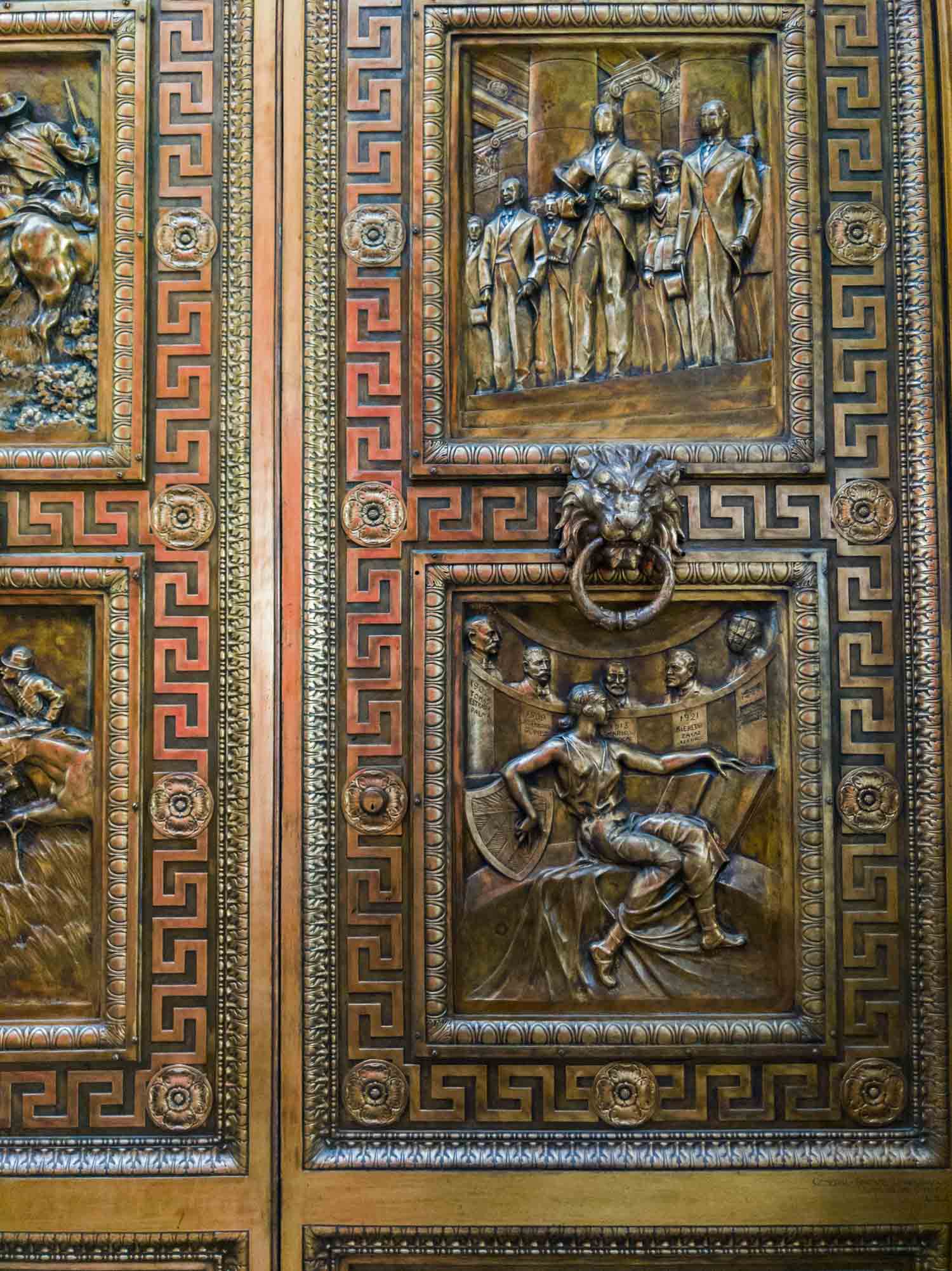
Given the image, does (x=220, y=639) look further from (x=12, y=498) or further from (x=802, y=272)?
(x=802, y=272)

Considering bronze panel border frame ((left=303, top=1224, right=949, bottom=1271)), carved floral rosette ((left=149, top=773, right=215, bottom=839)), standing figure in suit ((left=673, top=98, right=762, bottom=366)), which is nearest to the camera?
bronze panel border frame ((left=303, top=1224, right=949, bottom=1271))

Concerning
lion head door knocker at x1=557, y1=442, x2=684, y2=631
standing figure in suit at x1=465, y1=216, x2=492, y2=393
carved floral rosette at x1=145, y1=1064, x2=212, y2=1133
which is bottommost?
carved floral rosette at x1=145, y1=1064, x2=212, y2=1133

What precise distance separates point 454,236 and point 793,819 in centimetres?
181

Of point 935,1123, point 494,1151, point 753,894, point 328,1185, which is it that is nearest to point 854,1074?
point 935,1123

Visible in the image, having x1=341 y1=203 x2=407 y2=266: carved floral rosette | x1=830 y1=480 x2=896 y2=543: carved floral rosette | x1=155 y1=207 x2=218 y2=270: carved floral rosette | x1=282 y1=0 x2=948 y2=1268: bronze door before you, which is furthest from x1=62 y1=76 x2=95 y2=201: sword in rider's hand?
x1=830 y1=480 x2=896 y2=543: carved floral rosette

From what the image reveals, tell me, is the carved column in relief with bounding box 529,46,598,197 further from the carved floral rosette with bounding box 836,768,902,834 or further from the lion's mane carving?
the carved floral rosette with bounding box 836,768,902,834

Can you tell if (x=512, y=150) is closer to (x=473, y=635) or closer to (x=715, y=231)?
(x=715, y=231)

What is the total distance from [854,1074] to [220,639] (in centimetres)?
202

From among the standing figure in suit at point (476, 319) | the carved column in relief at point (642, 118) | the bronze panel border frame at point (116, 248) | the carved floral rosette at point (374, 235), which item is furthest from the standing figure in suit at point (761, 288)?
the bronze panel border frame at point (116, 248)

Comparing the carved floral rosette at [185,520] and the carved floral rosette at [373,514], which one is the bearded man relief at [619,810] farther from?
the carved floral rosette at [185,520]

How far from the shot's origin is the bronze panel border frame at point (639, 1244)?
118 inches

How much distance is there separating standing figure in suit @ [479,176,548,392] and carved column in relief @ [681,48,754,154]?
497 mm

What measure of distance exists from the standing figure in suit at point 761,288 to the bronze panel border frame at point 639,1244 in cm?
231

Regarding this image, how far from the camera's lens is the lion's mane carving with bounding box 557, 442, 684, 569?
302 cm
